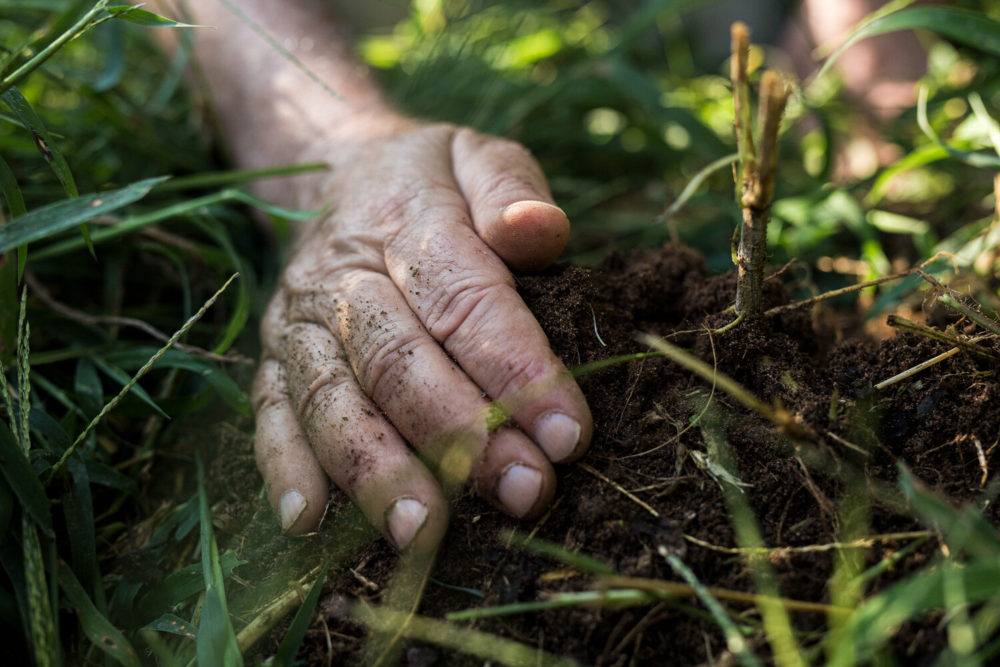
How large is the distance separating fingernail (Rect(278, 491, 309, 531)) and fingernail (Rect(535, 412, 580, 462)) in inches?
13.9

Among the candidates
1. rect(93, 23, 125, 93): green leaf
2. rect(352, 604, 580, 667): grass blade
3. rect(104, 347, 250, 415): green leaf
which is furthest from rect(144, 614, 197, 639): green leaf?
rect(93, 23, 125, 93): green leaf

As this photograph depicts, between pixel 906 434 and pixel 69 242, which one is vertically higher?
pixel 69 242

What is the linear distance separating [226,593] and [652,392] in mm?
642

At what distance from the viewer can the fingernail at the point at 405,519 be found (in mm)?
833

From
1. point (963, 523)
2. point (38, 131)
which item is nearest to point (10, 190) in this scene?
point (38, 131)

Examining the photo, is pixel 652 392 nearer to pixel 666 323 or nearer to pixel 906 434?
pixel 666 323

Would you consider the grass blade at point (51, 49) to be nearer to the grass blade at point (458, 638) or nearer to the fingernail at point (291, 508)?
the fingernail at point (291, 508)

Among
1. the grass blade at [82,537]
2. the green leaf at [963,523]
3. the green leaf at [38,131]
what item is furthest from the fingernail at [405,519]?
the green leaf at [38,131]

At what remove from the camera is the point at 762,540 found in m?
0.75

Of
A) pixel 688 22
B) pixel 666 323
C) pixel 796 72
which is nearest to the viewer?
pixel 666 323

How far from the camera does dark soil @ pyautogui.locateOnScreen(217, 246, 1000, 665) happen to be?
71 cm

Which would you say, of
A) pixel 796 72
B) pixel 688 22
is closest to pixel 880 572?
pixel 796 72

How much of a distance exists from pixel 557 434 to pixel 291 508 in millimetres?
393

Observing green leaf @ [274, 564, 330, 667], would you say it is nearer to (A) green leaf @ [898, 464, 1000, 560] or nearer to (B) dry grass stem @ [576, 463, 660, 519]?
(B) dry grass stem @ [576, 463, 660, 519]
